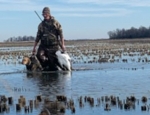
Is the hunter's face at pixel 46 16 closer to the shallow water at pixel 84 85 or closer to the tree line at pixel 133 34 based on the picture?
the shallow water at pixel 84 85

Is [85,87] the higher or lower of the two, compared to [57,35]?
lower

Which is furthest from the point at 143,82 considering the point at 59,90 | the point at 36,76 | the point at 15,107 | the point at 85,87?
the point at 15,107

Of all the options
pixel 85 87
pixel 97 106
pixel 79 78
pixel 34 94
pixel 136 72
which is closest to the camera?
pixel 97 106

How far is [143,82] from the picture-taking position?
18656mm

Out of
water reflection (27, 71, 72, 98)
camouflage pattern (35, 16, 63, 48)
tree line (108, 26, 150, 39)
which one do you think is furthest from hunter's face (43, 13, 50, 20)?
tree line (108, 26, 150, 39)

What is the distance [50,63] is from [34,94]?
748cm

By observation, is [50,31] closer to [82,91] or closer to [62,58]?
[62,58]

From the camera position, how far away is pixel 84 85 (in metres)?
18.1

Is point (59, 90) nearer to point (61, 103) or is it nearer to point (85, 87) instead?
point (85, 87)

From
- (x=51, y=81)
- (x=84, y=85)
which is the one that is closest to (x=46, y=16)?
(x=51, y=81)

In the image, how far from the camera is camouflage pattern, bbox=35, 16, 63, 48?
23.3 metres

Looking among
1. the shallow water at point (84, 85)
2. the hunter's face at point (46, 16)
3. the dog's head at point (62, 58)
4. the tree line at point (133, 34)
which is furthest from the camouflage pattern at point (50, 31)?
the tree line at point (133, 34)

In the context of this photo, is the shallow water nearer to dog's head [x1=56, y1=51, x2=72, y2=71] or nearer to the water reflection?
the water reflection

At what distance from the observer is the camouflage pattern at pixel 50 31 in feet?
76.4
